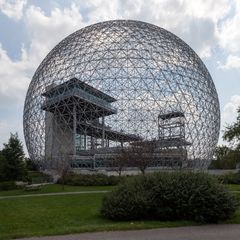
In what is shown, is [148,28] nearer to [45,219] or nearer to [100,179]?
[100,179]

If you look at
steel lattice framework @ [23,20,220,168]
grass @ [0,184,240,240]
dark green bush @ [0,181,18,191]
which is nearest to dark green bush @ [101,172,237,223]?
grass @ [0,184,240,240]

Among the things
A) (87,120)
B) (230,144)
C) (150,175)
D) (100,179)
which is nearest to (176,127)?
(87,120)

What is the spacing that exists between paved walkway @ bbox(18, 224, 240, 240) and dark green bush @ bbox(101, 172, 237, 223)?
1202 millimetres

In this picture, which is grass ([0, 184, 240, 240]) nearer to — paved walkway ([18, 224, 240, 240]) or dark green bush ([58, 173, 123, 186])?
paved walkway ([18, 224, 240, 240])

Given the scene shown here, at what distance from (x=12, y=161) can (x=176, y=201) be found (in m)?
28.5

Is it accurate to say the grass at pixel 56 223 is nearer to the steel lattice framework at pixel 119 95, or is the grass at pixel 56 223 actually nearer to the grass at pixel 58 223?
the grass at pixel 58 223

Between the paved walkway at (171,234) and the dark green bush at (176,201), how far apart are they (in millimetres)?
Result: 1202

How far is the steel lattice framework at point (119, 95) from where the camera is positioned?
54.4 meters

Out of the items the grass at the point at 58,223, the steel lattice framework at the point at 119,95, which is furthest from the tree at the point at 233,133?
the steel lattice framework at the point at 119,95

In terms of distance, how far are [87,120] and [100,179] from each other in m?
23.6

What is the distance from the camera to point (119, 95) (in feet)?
179

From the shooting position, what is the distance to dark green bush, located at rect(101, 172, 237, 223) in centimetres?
1369

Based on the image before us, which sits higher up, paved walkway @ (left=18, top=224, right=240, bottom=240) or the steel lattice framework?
the steel lattice framework

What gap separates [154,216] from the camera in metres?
14.3
